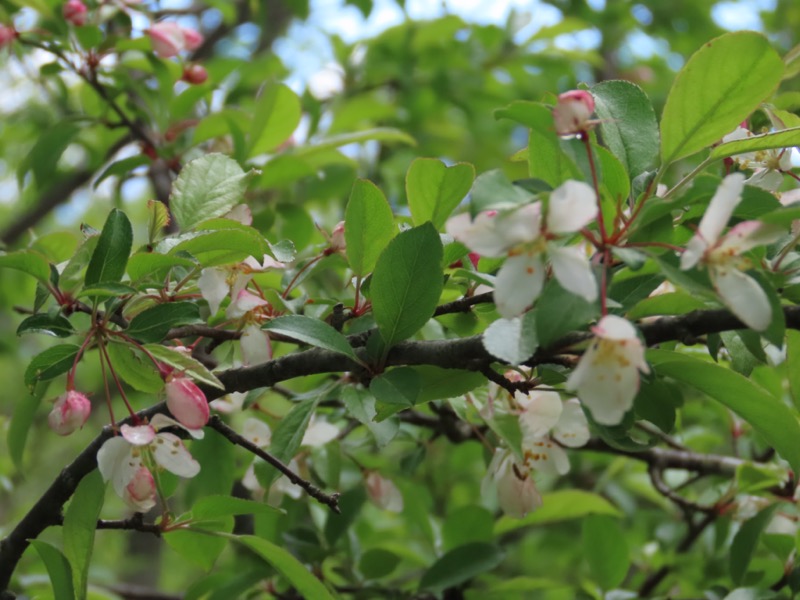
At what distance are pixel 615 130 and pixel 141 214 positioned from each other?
4346 mm

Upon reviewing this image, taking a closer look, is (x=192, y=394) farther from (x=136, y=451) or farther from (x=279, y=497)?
(x=279, y=497)

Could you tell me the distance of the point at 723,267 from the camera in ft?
2.15

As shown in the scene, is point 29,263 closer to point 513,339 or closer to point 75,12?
point 513,339

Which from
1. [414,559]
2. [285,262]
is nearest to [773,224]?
[285,262]

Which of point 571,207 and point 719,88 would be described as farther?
point 719,88

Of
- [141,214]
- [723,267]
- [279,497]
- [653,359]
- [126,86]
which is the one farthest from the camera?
[141,214]

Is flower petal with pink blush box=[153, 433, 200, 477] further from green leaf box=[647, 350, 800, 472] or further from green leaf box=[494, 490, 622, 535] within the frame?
green leaf box=[494, 490, 622, 535]

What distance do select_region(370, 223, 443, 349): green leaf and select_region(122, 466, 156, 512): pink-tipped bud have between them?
0.90 ft

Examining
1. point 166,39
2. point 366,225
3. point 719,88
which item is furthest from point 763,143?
point 166,39

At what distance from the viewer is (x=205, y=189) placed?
1.01 m

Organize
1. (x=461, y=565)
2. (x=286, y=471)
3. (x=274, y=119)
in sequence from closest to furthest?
(x=286, y=471) < (x=461, y=565) < (x=274, y=119)

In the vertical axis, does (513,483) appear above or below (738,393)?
below

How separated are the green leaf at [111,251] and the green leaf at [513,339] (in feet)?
1.25

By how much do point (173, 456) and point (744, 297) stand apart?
56 centimetres
